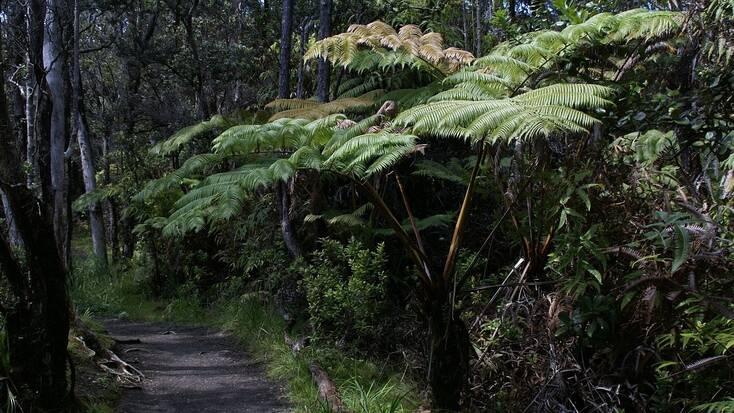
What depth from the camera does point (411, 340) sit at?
6.32 meters

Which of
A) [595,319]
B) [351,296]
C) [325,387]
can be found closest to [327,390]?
[325,387]

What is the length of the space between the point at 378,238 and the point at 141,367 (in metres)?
3.03

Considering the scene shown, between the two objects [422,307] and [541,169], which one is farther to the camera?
[541,169]

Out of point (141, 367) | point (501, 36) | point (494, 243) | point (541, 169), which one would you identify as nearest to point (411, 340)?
point (494, 243)

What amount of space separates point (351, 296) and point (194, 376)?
1.85 meters

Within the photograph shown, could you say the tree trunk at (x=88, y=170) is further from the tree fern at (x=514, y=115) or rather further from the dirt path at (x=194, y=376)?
the tree fern at (x=514, y=115)

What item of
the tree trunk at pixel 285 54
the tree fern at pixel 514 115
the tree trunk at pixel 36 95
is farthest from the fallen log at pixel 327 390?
the tree trunk at pixel 285 54

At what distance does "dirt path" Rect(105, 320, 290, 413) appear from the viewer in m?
5.59

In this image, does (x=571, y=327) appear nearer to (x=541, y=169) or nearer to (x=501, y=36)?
(x=541, y=169)

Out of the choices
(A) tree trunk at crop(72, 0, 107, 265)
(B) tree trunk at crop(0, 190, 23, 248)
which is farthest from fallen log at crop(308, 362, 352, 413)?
(A) tree trunk at crop(72, 0, 107, 265)

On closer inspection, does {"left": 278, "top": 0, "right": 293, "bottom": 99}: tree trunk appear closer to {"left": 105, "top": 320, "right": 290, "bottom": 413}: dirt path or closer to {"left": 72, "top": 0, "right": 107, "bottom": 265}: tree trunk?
{"left": 105, "top": 320, "right": 290, "bottom": 413}: dirt path

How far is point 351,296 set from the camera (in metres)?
6.63

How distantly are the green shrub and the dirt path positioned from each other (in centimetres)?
90

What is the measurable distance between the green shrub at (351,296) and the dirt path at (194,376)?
2.95 ft
